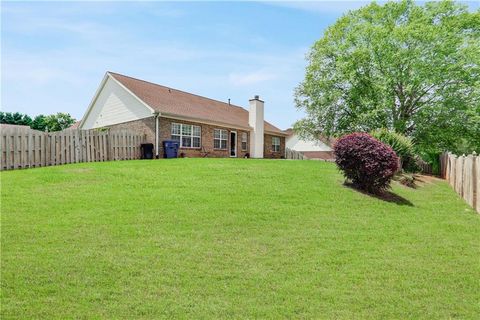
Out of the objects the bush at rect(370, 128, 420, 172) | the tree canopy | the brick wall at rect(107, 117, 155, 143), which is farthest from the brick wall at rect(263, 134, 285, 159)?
the tree canopy

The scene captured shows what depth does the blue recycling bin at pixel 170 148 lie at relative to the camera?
21.2 m

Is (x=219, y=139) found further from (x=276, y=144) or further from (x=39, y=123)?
(x=39, y=123)

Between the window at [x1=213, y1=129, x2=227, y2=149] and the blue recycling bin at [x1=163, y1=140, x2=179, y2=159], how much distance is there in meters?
4.38

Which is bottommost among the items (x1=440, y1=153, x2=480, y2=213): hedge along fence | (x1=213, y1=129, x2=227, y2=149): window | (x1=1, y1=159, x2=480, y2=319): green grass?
(x1=1, y1=159, x2=480, y2=319): green grass

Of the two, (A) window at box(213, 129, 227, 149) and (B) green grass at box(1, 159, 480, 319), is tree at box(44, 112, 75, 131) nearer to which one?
(A) window at box(213, 129, 227, 149)

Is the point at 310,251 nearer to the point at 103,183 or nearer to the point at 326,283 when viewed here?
the point at 326,283

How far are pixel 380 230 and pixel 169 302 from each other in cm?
518

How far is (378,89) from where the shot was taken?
76.9 feet

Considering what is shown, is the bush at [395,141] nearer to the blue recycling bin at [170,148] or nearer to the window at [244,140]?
the blue recycling bin at [170,148]

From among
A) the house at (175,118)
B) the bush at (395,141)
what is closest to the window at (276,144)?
the house at (175,118)

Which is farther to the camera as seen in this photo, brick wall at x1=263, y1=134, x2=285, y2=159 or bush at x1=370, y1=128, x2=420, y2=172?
brick wall at x1=263, y1=134, x2=285, y2=159

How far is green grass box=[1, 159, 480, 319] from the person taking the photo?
4418 mm

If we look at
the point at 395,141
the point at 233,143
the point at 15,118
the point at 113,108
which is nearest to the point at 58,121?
the point at 15,118

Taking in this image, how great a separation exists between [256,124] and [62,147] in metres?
16.7
